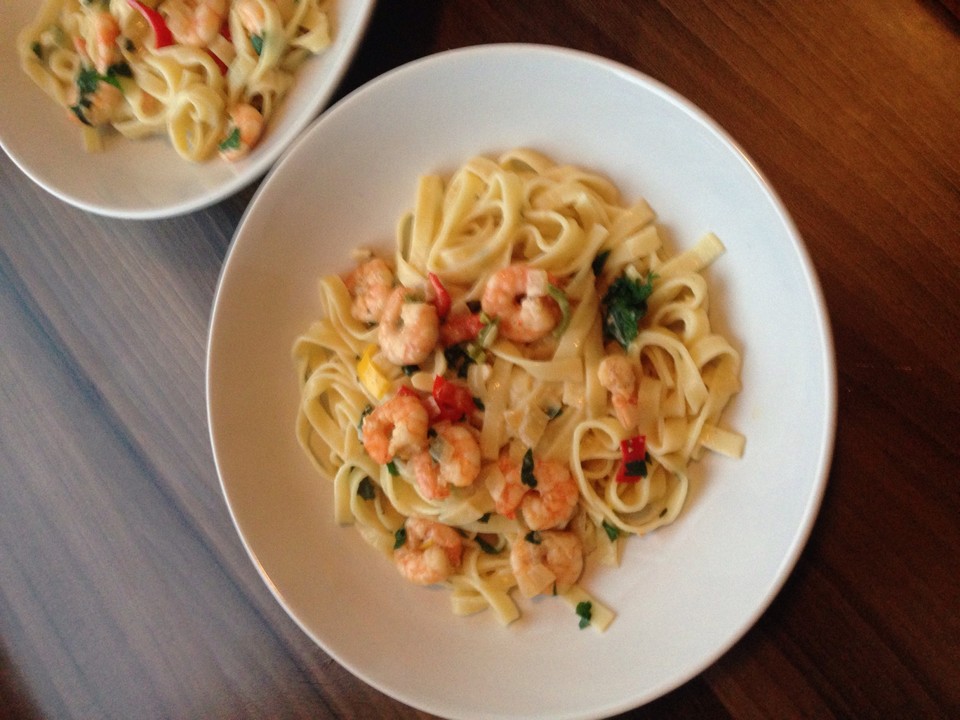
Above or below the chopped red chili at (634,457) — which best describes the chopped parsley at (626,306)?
above

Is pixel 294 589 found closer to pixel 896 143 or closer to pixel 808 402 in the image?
pixel 808 402

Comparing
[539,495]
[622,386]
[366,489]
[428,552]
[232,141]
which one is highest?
[622,386]

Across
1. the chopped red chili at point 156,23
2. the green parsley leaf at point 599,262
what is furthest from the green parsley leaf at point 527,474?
the chopped red chili at point 156,23

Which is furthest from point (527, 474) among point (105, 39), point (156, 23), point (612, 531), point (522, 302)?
point (105, 39)

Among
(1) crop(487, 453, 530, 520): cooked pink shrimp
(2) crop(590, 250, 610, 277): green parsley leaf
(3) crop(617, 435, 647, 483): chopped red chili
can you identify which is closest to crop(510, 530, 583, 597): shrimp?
(1) crop(487, 453, 530, 520): cooked pink shrimp

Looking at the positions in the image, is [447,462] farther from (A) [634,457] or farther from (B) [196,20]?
(B) [196,20]

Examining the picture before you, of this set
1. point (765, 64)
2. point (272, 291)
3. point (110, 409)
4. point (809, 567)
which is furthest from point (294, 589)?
point (765, 64)

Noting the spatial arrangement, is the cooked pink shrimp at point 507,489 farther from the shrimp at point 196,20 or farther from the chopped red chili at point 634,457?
the shrimp at point 196,20
